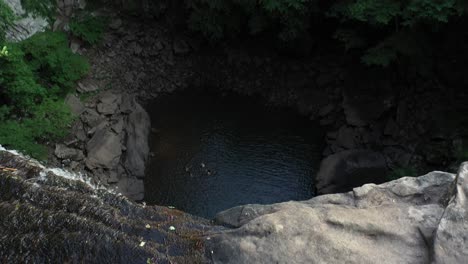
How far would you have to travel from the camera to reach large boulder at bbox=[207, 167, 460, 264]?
475cm

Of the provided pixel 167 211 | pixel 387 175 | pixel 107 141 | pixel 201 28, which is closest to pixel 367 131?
pixel 387 175

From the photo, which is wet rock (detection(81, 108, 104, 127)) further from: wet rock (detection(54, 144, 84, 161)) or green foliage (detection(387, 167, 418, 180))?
green foliage (detection(387, 167, 418, 180))

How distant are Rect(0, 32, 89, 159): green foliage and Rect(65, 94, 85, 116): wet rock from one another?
0.78 ft

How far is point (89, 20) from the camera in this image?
17062 millimetres

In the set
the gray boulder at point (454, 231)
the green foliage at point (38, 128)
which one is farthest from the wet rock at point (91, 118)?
the gray boulder at point (454, 231)

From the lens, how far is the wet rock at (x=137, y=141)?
14.0m

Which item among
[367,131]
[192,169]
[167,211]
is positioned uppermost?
[367,131]

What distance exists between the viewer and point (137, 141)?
48.6ft

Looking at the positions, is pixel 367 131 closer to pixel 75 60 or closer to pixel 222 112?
pixel 222 112

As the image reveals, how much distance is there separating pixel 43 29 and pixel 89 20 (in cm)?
186

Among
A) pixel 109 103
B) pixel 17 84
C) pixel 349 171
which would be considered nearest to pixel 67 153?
pixel 17 84

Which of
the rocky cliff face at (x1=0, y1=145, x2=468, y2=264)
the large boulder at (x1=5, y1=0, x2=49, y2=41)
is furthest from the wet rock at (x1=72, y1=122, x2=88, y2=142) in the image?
the rocky cliff face at (x1=0, y1=145, x2=468, y2=264)

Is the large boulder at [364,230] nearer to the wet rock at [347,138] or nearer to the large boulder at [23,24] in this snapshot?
the wet rock at [347,138]

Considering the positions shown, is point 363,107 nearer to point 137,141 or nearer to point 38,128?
point 137,141
